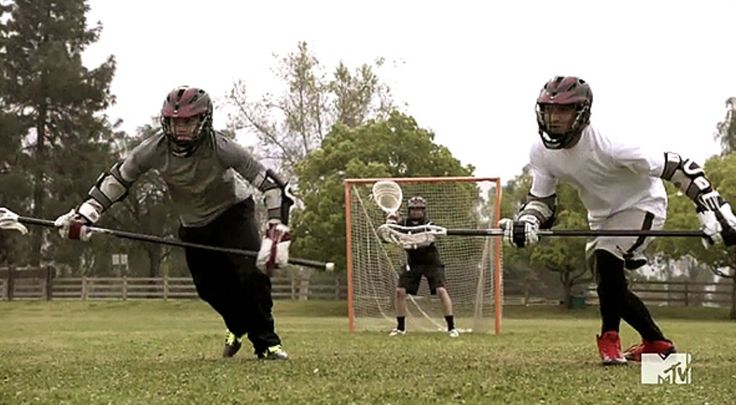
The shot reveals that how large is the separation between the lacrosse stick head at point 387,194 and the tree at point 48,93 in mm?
38480

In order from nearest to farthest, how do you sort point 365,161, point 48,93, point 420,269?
point 420,269 → point 365,161 → point 48,93

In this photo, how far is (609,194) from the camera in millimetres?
8320

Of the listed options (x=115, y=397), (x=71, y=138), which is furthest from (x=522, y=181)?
(x=115, y=397)

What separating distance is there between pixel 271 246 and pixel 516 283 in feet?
140

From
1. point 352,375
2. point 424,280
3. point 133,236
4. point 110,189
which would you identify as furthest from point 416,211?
point 352,375

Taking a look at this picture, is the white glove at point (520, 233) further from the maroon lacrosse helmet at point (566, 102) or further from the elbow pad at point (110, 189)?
the elbow pad at point (110, 189)

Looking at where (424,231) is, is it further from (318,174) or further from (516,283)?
(516,283)

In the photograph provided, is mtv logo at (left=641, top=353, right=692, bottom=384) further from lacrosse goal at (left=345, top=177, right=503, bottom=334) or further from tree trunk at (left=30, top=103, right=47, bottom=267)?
tree trunk at (left=30, top=103, right=47, bottom=267)

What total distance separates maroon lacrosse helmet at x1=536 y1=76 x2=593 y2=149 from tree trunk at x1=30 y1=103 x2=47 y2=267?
4782 cm

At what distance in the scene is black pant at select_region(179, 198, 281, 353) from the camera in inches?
346

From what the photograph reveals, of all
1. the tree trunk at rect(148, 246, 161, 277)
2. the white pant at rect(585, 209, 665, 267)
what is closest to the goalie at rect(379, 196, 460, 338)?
the white pant at rect(585, 209, 665, 267)

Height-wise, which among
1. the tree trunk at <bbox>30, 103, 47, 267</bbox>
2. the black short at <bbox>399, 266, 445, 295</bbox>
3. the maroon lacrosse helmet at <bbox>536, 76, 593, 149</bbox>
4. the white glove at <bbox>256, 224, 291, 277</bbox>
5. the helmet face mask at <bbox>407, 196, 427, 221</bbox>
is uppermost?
the tree trunk at <bbox>30, 103, 47, 267</bbox>

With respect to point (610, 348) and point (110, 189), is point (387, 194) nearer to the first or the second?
point (110, 189)

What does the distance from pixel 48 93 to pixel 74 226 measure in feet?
157
